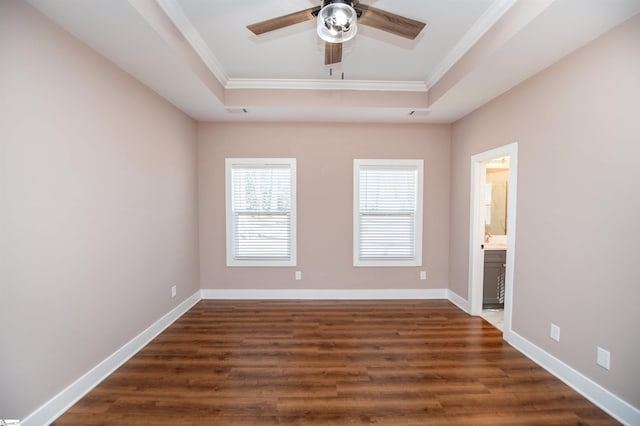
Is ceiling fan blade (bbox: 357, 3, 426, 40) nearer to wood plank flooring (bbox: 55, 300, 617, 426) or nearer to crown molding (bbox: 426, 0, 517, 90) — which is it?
crown molding (bbox: 426, 0, 517, 90)

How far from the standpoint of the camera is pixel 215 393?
2.13m

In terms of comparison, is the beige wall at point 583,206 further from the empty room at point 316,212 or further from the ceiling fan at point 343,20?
the ceiling fan at point 343,20

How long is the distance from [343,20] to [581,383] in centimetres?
318

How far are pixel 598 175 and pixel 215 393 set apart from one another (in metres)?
3.33

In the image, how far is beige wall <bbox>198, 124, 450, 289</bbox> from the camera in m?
4.12

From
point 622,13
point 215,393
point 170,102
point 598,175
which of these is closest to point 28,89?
point 170,102

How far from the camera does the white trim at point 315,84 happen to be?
3.36 m

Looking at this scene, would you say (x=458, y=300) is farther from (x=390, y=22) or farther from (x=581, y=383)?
(x=390, y=22)

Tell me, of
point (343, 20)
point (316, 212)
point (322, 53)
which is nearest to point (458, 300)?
point (316, 212)

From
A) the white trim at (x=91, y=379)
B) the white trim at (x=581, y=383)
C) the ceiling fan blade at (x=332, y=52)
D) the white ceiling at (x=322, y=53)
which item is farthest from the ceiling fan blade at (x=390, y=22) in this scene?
the white trim at (x=91, y=379)

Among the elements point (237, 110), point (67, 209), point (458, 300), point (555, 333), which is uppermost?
point (237, 110)

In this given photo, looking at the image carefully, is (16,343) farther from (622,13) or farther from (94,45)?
(622,13)

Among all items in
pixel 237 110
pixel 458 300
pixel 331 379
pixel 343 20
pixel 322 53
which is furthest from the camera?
pixel 458 300

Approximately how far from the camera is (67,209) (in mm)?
1978
